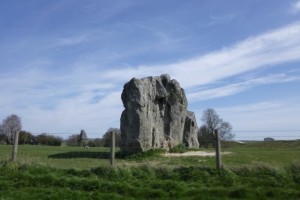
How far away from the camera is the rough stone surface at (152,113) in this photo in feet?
98.9

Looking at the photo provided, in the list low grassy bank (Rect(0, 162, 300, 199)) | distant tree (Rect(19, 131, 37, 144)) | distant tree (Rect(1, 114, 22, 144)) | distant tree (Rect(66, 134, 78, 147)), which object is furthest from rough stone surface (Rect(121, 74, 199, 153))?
distant tree (Rect(1, 114, 22, 144))

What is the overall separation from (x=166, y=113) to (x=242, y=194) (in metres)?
23.7

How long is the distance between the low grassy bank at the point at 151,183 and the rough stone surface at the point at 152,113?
15.7 metres

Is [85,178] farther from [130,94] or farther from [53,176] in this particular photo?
[130,94]

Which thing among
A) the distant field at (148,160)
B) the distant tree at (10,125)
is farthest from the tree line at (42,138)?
the distant field at (148,160)

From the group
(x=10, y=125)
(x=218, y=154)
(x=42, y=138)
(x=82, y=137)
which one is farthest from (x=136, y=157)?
(x=10, y=125)

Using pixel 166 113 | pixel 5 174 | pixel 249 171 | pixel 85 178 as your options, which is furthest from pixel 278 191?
pixel 166 113

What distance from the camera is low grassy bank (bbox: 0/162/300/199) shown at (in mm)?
11422

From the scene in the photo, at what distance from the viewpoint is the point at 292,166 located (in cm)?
1326

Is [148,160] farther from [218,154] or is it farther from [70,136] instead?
[70,136]

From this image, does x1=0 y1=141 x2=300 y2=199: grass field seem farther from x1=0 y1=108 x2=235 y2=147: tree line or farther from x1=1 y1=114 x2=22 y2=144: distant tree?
x1=1 y1=114 x2=22 y2=144: distant tree

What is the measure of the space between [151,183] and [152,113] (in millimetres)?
19907

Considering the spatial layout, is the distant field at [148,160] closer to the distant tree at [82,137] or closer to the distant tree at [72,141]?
the distant tree at [82,137]

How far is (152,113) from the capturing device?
3238 centimetres
